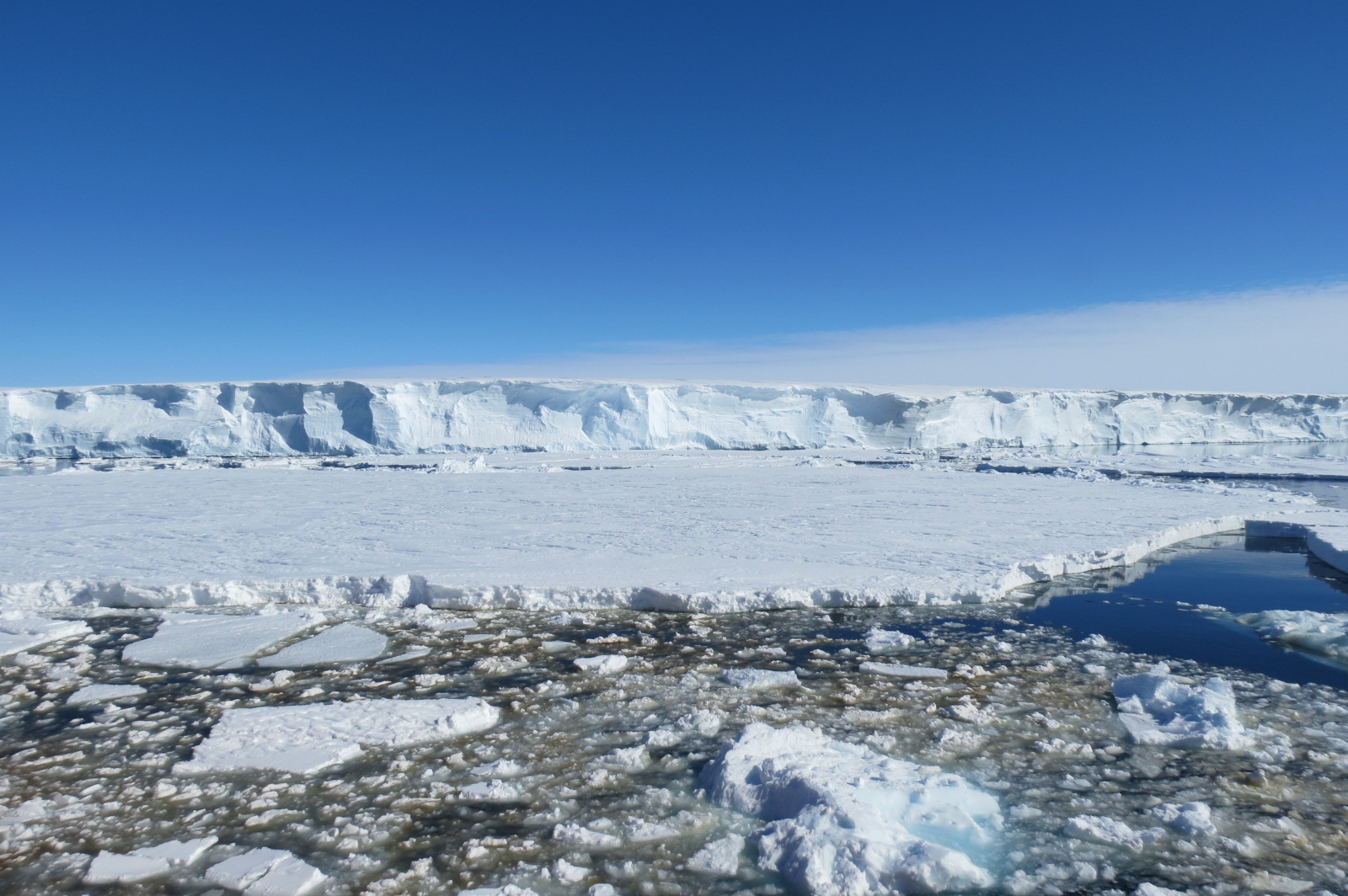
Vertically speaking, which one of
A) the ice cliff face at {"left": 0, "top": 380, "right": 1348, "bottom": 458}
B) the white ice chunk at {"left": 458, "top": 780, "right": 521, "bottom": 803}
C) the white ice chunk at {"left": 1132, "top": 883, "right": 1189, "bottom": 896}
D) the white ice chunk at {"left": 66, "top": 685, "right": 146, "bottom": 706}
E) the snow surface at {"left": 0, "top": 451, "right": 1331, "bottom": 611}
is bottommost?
the white ice chunk at {"left": 66, "top": 685, "right": 146, "bottom": 706}

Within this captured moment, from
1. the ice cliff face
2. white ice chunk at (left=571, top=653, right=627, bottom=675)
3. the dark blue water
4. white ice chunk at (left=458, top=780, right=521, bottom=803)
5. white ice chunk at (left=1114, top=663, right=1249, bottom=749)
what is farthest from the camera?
the ice cliff face

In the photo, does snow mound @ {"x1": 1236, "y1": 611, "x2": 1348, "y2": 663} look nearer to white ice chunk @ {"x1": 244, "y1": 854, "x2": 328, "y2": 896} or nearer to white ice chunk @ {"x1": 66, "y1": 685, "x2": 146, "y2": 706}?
white ice chunk @ {"x1": 244, "y1": 854, "x2": 328, "y2": 896}

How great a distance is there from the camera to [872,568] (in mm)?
5359

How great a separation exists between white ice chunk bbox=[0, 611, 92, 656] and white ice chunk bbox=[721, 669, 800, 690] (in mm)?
3774

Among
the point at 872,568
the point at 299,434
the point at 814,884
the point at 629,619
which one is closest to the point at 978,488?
the point at 872,568

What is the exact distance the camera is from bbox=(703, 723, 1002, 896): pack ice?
1979mm

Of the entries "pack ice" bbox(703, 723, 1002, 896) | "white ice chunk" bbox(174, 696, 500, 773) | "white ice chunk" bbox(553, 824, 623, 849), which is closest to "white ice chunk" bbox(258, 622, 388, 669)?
"white ice chunk" bbox(174, 696, 500, 773)

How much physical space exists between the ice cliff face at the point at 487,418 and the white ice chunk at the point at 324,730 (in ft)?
65.8

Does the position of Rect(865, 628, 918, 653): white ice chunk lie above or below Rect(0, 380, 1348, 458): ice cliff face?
below

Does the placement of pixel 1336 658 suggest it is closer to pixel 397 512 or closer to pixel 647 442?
Result: pixel 397 512

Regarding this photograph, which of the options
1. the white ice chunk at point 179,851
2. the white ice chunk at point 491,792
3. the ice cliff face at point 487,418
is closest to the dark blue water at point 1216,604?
the white ice chunk at point 491,792

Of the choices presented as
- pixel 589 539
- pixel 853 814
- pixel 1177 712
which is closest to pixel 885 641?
pixel 1177 712

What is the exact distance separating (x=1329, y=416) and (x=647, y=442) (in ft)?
84.2

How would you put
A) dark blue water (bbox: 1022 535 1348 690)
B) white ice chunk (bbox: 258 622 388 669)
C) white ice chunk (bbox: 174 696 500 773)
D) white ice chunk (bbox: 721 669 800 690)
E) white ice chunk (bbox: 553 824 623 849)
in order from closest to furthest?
white ice chunk (bbox: 553 824 623 849), white ice chunk (bbox: 174 696 500 773), white ice chunk (bbox: 721 669 800 690), white ice chunk (bbox: 258 622 388 669), dark blue water (bbox: 1022 535 1348 690)
